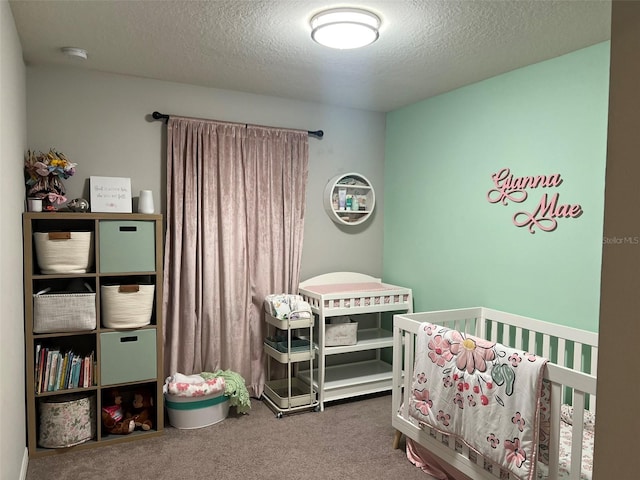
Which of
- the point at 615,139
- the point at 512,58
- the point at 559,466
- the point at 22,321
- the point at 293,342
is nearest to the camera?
the point at 615,139

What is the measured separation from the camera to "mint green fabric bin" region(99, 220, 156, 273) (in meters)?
3.00

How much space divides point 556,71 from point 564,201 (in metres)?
0.78

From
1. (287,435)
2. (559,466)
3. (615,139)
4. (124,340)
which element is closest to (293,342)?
(287,435)

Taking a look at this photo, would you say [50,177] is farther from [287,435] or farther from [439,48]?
[439,48]

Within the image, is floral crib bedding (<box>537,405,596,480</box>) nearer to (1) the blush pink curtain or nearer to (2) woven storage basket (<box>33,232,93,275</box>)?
(1) the blush pink curtain

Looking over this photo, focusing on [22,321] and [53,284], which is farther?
[53,284]

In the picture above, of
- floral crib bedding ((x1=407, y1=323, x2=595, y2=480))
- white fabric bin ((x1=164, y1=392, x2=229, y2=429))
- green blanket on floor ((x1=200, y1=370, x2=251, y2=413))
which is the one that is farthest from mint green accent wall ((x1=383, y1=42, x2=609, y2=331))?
white fabric bin ((x1=164, y1=392, x2=229, y2=429))

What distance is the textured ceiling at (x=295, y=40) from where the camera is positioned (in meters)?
2.24

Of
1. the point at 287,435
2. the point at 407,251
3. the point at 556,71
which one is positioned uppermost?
the point at 556,71

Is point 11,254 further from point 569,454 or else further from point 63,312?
point 569,454

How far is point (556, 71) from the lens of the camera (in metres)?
2.84

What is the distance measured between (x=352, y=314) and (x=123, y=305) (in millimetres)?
1683

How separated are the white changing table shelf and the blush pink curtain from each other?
1.17 feet

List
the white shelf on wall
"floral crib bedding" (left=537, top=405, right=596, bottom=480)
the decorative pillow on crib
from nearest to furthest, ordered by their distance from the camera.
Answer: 1. "floral crib bedding" (left=537, top=405, right=596, bottom=480)
2. the decorative pillow on crib
3. the white shelf on wall
